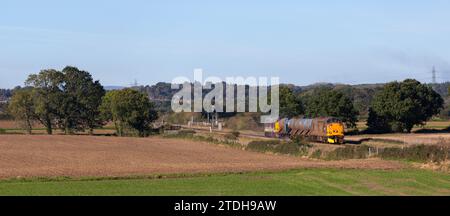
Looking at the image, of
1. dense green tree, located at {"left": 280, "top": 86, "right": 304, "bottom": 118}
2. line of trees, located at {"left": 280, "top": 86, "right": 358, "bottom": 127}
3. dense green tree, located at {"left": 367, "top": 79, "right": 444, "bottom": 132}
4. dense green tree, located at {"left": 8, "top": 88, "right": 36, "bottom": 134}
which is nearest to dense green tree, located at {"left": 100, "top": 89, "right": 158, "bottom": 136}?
dense green tree, located at {"left": 8, "top": 88, "right": 36, "bottom": 134}

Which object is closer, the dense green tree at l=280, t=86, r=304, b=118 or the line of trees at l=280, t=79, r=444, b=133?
the line of trees at l=280, t=79, r=444, b=133

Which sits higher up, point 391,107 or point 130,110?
point 391,107

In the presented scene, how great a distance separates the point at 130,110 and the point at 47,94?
16.2 m

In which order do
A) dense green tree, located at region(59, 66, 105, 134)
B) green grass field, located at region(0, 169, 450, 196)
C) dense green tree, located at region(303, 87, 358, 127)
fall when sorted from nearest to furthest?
green grass field, located at region(0, 169, 450, 196) → dense green tree, located at region(303, 87, 358, 127) → dense green tree, located at region(59, 66, 105, 134)

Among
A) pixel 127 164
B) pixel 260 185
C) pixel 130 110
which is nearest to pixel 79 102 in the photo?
pixel 130 110

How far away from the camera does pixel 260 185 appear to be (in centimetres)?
3794

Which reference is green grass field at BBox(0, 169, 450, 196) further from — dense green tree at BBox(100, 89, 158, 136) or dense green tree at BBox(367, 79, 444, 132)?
dense green tree at BBox(100, 89, 158, 136)

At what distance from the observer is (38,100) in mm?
124375

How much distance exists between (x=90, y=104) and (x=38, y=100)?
1100 centimetres

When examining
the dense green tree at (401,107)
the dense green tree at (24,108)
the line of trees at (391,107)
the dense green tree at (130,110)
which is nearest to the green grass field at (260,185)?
the dense green tree at (401,107)

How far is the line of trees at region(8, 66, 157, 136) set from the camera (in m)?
122

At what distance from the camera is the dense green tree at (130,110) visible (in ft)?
396

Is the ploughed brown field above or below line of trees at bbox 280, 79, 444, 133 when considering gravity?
below

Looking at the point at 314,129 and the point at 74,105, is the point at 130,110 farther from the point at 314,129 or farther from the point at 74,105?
the point at 314,129
